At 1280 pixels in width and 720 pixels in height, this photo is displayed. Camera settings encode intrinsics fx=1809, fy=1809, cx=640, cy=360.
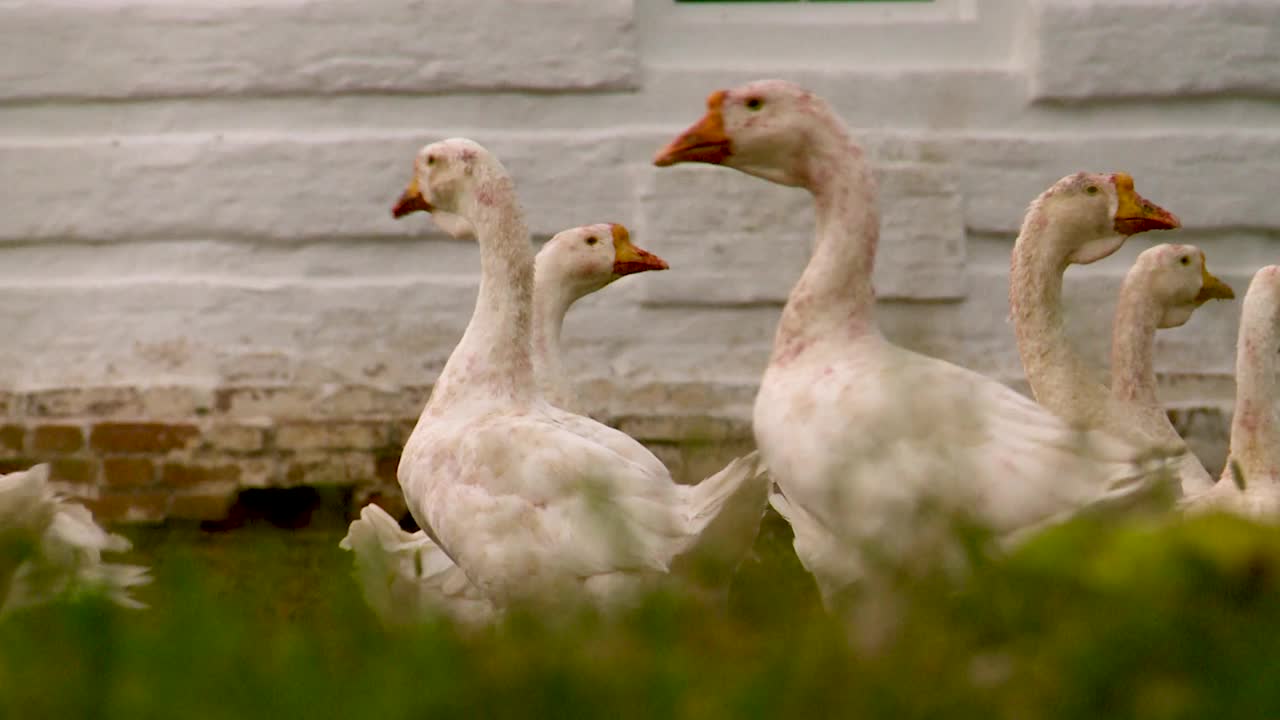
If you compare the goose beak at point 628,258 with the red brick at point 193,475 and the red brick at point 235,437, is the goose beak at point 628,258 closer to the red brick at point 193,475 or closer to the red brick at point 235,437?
the red brick at point 235,437

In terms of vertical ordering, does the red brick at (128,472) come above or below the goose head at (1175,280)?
below

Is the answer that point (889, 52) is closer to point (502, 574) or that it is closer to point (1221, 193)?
point (1221, 193)

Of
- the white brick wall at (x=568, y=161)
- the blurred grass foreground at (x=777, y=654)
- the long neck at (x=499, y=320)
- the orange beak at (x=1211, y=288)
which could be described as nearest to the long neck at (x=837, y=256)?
the long neck at (x=499, y=320)

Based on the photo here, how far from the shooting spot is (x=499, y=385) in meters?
4.03

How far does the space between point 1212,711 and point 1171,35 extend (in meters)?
4.82

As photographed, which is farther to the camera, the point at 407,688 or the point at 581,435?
the point at 581,435

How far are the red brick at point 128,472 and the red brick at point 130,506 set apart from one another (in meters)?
0.04

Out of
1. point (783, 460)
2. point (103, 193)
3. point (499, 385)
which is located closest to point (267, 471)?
point (103, 193)

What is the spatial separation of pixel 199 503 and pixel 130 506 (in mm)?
226

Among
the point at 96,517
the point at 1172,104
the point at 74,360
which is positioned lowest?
the point at 96,517

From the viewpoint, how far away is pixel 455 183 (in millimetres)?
4355

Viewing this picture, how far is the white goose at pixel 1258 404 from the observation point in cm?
414

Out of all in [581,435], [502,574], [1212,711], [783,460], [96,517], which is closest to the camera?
[1212,711]

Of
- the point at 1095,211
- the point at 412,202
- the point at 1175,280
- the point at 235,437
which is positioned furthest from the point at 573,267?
the point at 1175,280
